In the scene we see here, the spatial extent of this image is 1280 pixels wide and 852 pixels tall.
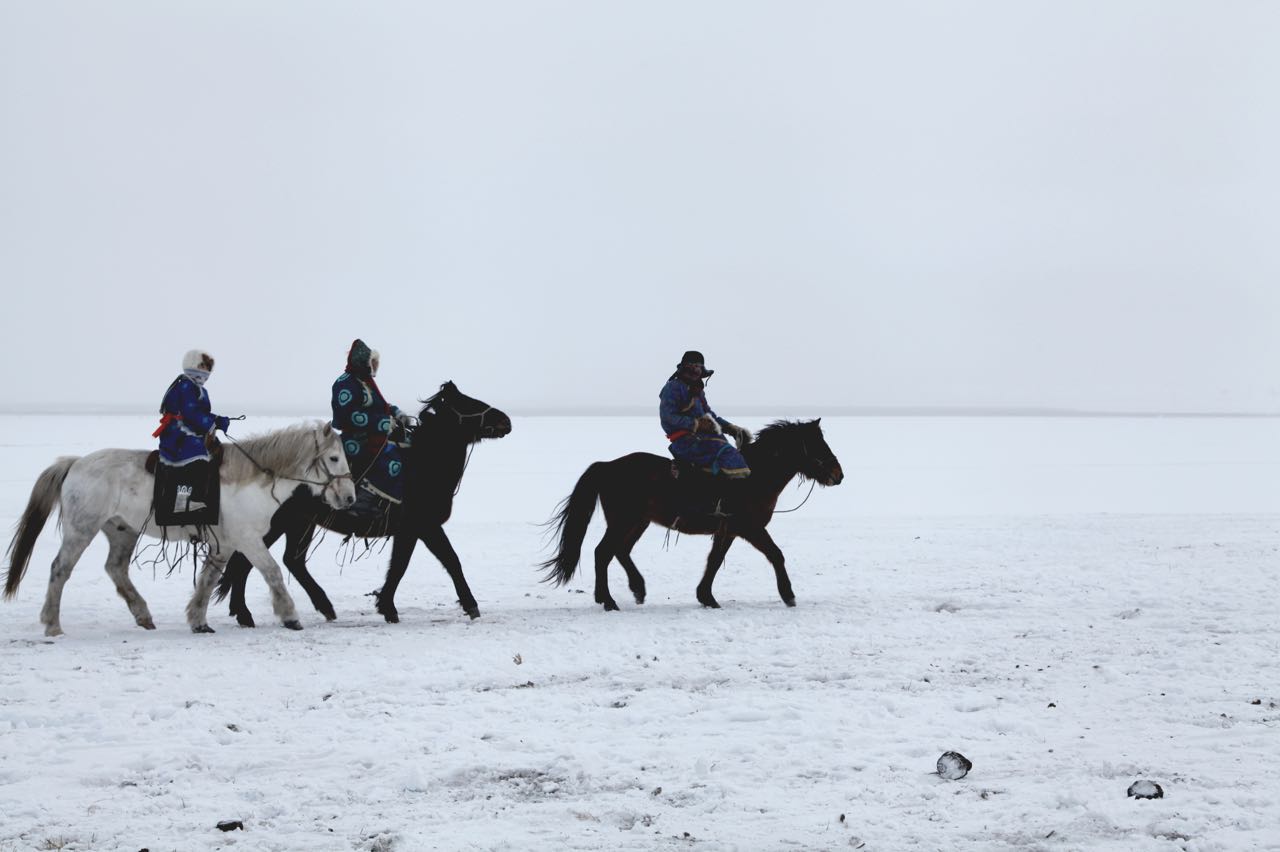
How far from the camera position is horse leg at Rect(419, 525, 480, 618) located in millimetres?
9469

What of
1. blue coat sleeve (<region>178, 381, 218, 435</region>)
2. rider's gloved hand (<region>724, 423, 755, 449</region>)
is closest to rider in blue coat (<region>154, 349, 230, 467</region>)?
blue coat sleeve (<region>178, 381, 218, 435</region>)

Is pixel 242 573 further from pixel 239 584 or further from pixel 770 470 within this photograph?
pixel 770 470

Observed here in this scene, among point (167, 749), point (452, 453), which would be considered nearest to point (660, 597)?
point (452, 453)

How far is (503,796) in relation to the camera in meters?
5.05

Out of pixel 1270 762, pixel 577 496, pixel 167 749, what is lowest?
pixel 167 749

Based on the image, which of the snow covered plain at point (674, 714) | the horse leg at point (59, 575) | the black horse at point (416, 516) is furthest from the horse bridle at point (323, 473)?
the horse leg at point (59, 575)

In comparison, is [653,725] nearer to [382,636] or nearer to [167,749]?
[167,749]

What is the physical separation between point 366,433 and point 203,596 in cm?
180

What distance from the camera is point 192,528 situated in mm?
9031

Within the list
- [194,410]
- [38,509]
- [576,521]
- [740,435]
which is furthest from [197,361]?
[740,435]

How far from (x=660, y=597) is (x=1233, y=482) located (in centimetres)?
2115

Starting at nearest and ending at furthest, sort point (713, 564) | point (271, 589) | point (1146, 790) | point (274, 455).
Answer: point (1146, 790) < point (271, 589) < point (274, 455) < point (713, 564)

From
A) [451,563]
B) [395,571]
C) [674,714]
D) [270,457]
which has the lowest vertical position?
[674,714]

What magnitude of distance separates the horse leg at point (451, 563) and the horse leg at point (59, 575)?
2528 mm
